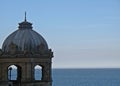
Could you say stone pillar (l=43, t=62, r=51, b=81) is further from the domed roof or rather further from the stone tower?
the domed roof

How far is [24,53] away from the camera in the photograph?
37281 mm

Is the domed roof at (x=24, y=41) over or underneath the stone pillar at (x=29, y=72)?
over

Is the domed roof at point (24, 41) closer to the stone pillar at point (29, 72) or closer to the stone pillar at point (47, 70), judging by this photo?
the stone pillar at point (29, 72)

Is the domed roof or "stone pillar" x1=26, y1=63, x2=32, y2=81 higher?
the domed roof

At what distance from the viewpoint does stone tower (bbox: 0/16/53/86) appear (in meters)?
37.5

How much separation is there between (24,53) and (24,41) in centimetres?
104

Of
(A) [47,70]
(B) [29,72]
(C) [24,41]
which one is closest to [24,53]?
(C) [24,41]

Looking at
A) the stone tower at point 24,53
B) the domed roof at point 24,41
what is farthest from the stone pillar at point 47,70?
the domed roof at point 24,41

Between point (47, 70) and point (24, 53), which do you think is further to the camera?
point (47, 70)

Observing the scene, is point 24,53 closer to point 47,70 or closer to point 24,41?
point 24,41

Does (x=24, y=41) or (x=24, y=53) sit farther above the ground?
(x=24, y=41)

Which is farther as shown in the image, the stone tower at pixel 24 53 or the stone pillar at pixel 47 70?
the stone pillar at pixel 47 70

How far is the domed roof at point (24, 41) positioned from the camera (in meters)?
37.5

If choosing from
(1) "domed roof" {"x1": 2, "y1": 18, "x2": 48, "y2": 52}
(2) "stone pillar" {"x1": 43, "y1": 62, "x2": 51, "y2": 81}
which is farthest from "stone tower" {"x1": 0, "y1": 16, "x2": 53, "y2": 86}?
(2) "stone pillar" {"x1": 43, "y1": 62, "x2": 51, "y2": 81}
